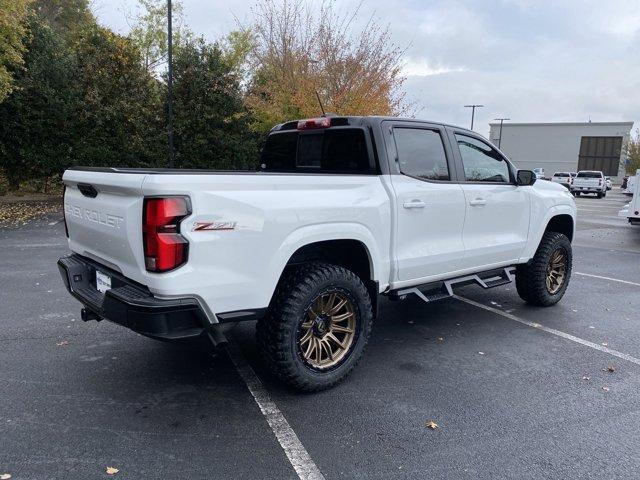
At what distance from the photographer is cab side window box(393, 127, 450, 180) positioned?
13.4ft

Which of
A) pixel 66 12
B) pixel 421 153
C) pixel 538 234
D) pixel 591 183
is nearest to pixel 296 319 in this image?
pixel 421 153

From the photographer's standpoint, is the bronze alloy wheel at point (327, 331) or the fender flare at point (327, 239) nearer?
the fender flare at point (327, 239)

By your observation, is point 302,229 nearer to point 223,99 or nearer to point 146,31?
point 223,99

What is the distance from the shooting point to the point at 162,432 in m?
3.01

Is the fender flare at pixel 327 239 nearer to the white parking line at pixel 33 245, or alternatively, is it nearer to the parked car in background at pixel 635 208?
the white parking line at pixel 33 245

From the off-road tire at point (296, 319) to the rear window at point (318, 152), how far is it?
966mm

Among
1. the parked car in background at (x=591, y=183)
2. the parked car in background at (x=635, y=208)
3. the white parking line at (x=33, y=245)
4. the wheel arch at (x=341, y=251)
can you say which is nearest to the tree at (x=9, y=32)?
the white parking line at (x=33, y=245)

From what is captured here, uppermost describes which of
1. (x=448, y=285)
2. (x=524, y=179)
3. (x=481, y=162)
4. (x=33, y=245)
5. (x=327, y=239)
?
(x=481, y=162)

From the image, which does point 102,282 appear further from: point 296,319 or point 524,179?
point 524,179

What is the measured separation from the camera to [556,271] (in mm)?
5906

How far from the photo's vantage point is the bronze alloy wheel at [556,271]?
226 inches

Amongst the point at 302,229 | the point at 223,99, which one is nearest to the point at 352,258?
the point at 302,229

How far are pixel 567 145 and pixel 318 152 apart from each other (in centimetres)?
8889

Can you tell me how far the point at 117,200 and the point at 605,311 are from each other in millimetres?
5382
